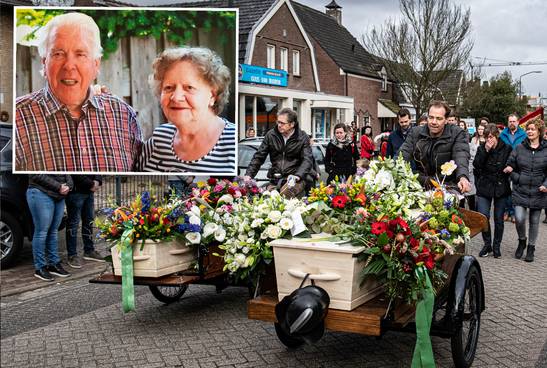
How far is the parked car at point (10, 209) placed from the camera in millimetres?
8516

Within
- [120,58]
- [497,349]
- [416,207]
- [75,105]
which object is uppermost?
[120,58]

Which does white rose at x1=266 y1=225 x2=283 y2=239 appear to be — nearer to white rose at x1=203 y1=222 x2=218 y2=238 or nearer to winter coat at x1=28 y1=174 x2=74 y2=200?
white rose at x1=203 y1=222 x2=218 y2=238

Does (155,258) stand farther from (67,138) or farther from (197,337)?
(67,138)

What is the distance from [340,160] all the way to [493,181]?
3647 mm

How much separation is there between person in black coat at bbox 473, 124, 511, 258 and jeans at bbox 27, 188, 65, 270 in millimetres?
6180

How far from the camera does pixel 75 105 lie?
235 inches

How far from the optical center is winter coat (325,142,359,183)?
13.2m

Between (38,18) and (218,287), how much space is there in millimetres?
2956

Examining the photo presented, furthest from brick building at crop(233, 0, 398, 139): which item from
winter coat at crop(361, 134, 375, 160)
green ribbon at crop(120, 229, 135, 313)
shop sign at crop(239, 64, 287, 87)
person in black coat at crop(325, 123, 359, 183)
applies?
green ribbon at crop(120, 229, 135, 313)

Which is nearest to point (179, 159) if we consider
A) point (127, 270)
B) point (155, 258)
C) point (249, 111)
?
point (155, 258)

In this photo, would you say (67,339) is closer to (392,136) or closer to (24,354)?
(24,354)

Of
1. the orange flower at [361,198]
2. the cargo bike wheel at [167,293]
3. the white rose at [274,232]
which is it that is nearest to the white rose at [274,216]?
the white rose at [274,232]

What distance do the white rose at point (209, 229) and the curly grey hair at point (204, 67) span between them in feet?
3.49

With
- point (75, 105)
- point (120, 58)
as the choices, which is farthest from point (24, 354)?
point (120, 58)
